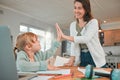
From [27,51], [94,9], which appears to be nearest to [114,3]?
[94,9]

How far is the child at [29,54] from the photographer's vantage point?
3.27 ft

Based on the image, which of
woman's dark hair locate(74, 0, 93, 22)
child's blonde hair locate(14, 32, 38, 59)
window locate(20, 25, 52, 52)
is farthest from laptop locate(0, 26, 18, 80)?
window locate(20, 25, 52, 52)

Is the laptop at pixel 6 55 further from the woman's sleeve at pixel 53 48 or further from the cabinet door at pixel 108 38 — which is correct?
the cabinet door at pixel 108 38

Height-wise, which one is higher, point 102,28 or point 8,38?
point 102,28

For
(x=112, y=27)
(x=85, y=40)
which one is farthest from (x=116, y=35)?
(x=85, y=40)

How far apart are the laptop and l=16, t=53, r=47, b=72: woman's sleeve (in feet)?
1.73

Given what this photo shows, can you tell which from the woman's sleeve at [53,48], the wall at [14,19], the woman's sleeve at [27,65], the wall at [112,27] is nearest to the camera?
the woman's sleeve at [27,65]

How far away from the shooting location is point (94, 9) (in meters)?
5.51

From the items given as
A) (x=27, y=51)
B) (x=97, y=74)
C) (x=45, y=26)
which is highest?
(x=45, y=26)

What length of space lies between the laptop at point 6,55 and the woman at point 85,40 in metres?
0.90

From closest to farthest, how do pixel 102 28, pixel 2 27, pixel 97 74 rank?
pixel 2 27
pixel 97 74
pixel 102 28

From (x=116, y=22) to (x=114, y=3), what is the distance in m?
2.72

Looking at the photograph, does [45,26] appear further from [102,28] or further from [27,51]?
[27,51]

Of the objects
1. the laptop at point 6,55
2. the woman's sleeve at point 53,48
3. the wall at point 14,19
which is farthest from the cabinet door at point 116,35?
the laptop at point 6,55
